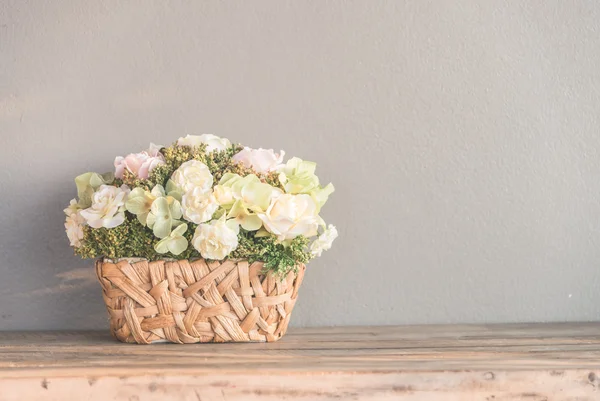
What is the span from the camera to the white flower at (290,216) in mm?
1060

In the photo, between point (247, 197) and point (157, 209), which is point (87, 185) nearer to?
point (157, 209)

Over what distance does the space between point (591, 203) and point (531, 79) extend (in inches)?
11.3

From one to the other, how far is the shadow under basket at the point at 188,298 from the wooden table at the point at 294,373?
0.03m

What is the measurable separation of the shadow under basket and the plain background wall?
0.77ft

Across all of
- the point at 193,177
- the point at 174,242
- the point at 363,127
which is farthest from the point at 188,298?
the point at 363,127

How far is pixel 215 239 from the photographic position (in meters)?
1.04

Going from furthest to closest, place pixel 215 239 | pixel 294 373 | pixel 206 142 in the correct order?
pixel 206 142
pixel 215 239
pixel 294 373

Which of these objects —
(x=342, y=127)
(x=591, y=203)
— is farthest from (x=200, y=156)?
(x=591, y=203)

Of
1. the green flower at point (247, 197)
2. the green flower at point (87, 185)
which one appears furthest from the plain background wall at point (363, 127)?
the green flower at point (247, 197)

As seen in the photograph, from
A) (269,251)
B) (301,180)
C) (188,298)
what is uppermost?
(301,180)

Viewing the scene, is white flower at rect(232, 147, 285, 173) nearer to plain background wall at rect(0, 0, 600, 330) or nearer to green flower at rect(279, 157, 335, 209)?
green flower at rect(279, 157, 335, 209)

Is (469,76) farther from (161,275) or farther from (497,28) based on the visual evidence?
(161,275)

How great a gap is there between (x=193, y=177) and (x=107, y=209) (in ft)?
0.49

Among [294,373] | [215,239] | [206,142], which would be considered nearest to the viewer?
[294,373]
